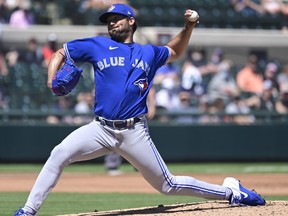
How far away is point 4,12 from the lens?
16.8m

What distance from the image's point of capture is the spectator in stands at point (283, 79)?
16.4 m

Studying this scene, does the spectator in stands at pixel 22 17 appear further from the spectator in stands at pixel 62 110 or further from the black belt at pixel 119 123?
the black belt at pixel 119 123

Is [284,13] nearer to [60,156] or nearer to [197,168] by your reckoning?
[197,168]

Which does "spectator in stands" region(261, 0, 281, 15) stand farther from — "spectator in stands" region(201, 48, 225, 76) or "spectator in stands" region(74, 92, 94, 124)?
"spectator in stands" region(74, 92, 94, 124)

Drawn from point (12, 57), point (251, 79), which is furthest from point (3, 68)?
point (251, 79)

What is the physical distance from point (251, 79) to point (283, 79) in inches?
32.5

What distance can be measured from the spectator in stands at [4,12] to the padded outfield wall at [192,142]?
3.35 m

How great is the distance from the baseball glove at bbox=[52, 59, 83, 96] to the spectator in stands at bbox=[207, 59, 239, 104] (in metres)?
9.48

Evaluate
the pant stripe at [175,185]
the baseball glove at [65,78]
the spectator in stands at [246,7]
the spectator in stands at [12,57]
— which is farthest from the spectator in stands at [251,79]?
the baseball glove at [65,78]

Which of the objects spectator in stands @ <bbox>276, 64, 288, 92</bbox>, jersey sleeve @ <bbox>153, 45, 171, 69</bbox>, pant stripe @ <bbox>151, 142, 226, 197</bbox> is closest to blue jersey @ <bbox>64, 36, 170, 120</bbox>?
jersey sleeve @ <bbox>153, 45, 171, 69</bbox>

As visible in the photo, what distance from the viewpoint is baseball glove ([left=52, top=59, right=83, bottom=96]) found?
6.26m

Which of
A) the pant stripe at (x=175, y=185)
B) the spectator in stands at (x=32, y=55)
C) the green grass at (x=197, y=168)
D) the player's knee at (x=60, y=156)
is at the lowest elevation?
the green grass at (x=197, y=168)

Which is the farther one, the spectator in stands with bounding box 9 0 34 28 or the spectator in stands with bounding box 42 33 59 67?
the spectator in stands with bounding box 9 0 34 28

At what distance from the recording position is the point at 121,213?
6988 mm
